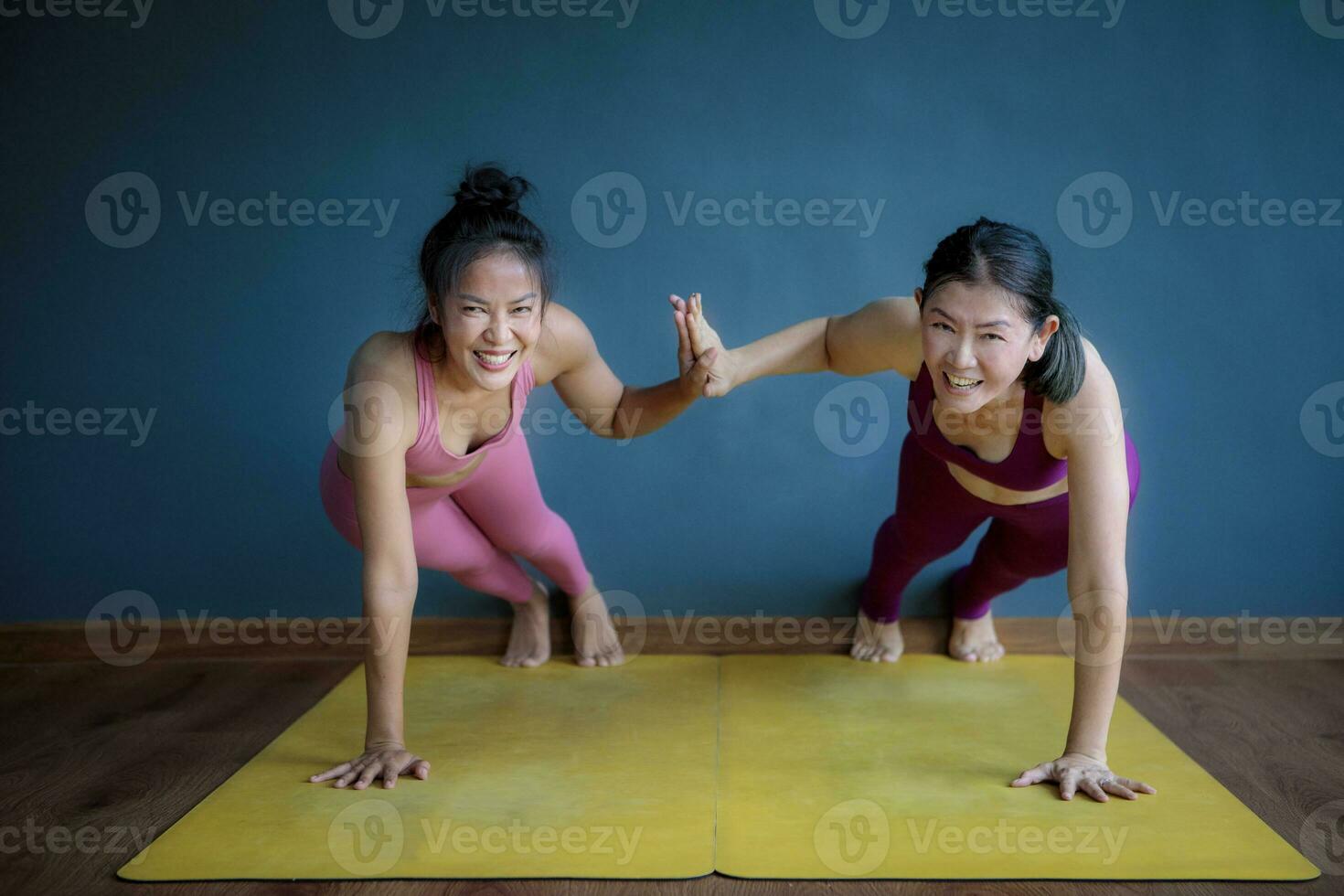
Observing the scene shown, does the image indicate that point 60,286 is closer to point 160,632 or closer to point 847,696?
point 160,632

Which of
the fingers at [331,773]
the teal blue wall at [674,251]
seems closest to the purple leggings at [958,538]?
the teal blue wall at [674,251]

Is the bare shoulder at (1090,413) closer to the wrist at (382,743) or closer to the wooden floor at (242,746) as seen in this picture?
the wooden floor at (242,746)

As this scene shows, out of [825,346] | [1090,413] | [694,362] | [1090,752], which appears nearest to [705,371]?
[694,362]

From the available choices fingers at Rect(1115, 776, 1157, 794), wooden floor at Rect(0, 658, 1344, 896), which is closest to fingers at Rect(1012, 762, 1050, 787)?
fingers at Rect(1115, 776, 1157, 794)

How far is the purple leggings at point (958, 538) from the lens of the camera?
235 cm

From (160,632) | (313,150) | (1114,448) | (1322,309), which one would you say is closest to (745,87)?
(313,150)

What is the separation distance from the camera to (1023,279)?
1.87 m

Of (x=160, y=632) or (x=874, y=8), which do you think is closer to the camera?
(x=874, y=8)

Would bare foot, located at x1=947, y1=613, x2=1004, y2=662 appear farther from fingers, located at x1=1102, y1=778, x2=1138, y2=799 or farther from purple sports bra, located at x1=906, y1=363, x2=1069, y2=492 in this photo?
fingers, located at x1=1102, y1=778, x2=1138, y2=799

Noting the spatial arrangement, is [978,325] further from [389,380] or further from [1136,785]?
[389,380]

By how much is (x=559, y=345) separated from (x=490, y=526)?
49cm

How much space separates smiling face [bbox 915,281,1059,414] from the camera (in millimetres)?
1864

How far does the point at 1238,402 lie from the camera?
2.75 m

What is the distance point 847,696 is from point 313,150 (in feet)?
5.80
